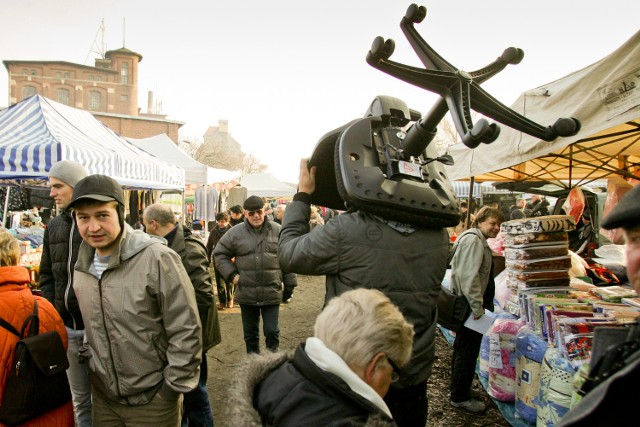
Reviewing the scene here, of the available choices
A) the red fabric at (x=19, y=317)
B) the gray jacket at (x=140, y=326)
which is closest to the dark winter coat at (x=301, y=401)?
the gray jacket at (x=140, y=326)

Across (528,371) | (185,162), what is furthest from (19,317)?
(185,162)

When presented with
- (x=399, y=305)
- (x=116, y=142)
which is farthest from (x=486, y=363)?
(x=116, y=142)

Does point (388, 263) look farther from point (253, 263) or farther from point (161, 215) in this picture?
point (253, 263)

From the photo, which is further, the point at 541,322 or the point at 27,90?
the point at 27,90

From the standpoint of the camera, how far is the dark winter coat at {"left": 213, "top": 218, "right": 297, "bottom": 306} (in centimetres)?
452

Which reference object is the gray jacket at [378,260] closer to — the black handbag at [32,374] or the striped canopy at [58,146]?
the black handbag at [32,374]

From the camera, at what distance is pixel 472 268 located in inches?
144

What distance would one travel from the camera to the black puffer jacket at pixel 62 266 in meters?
2.55

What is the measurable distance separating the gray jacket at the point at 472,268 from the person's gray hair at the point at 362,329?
2646 millimetres

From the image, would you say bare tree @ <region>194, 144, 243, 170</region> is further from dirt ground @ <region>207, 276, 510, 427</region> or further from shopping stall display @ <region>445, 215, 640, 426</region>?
shopping stall display @ <region>445, 215, 640, 426</region>

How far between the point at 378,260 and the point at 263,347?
2.02ft

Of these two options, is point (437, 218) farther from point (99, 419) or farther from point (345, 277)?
point (99, 419)

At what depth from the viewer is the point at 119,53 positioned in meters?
60.6

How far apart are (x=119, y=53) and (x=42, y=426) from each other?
70.4 m
